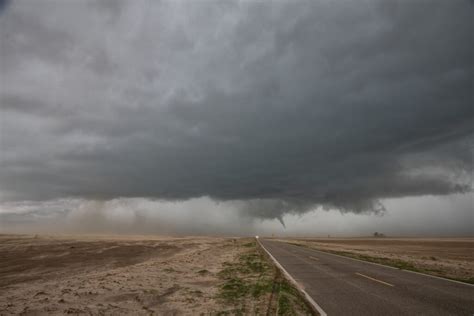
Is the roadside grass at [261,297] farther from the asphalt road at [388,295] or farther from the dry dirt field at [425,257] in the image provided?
the dry dirt field at [425,257]

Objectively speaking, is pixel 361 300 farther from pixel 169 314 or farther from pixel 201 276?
pixel 201 276

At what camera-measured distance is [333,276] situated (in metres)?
17.3

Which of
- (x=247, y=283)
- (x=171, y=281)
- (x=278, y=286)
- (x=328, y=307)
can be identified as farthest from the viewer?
(x=171, y=281)

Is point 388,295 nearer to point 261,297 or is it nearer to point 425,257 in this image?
point 261,297

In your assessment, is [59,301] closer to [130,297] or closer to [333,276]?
[130,297]

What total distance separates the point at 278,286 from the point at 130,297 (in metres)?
6.73

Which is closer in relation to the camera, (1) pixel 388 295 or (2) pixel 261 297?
(1) pixel 388 295

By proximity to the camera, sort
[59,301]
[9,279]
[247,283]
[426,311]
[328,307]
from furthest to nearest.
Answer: [9,279]
[247,283]
[59,301]
[328,307]
[426,311]

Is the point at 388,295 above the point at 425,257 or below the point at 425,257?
above

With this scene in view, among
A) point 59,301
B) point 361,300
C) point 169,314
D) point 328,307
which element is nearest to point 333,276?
point 361,300

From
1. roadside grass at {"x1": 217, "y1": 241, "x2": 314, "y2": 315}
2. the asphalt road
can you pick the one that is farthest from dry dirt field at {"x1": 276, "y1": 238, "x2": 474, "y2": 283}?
roadside grass at {"x1": 217, "y1": 241, "x2": 314, "y2": 315}

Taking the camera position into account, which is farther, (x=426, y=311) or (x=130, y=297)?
(x=130, y=297)

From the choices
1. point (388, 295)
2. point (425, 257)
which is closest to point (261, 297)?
point (388, 295)

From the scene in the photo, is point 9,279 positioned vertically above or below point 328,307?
below
